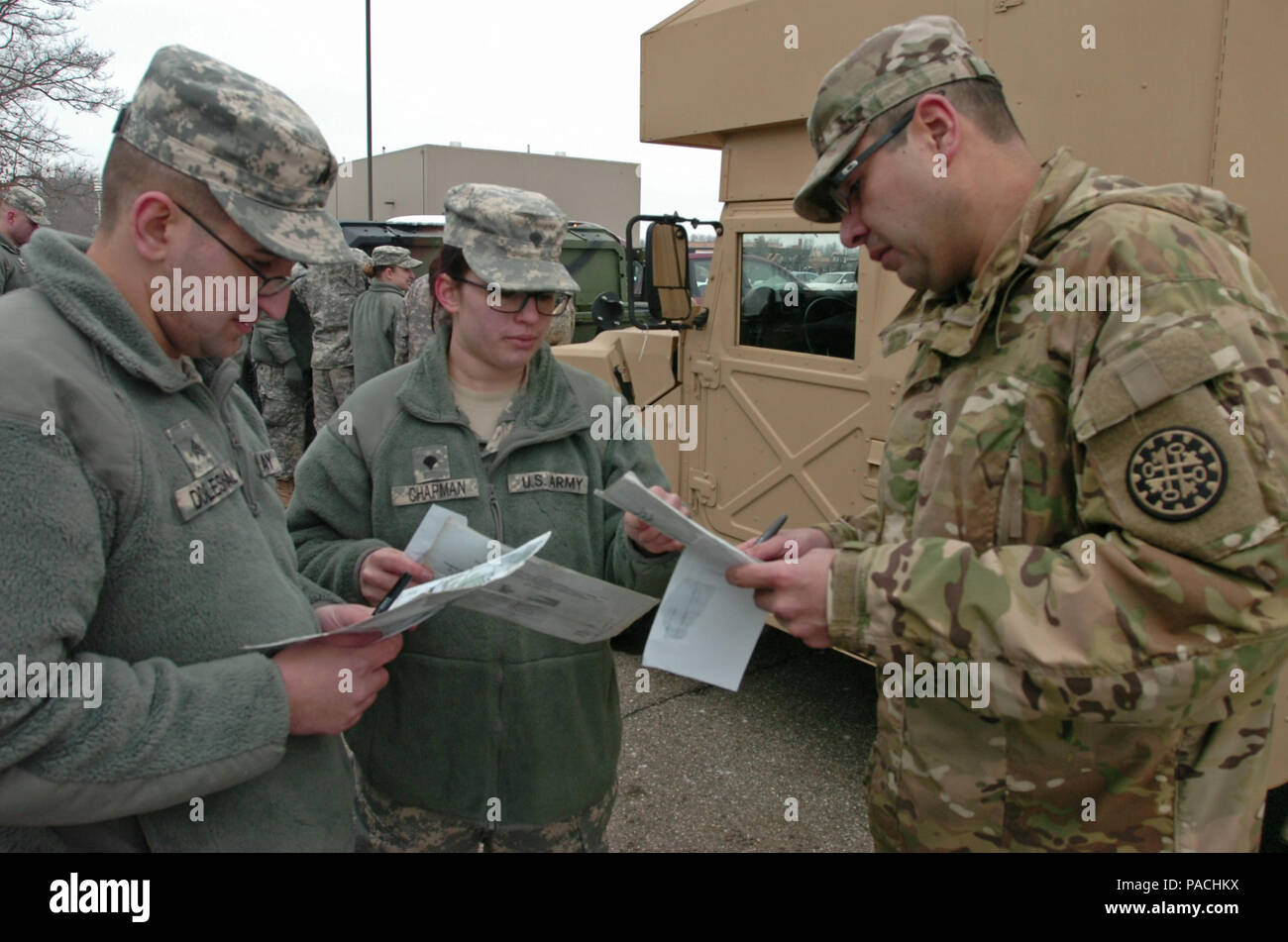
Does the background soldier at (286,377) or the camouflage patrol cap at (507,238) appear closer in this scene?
the camouflage patrol cap at (507,238)

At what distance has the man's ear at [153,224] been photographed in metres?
1.16

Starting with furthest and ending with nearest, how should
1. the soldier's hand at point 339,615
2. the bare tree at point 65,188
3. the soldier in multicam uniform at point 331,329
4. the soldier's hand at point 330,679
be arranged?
the bare tree at point 65,188 < the soldier in multicam uniform at point 331,329 < the soldier's hand at point 339,615 < the soldier's hand at point 330,679

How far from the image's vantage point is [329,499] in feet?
6.06

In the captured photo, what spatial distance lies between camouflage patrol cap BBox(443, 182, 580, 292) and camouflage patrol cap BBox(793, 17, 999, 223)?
61cm

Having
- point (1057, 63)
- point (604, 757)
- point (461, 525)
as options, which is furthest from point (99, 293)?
point (1057, 63)

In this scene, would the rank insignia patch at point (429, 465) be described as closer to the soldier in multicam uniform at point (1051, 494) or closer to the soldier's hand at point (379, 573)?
the soldier's hand at point (379, 573)

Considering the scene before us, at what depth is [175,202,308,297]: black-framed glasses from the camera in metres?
1.18

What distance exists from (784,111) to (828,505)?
4.92ft

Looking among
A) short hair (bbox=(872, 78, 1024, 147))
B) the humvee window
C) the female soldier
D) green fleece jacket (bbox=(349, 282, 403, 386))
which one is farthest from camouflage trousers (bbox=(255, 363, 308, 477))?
short hair (bbox=(872, 78, 1024, 147))

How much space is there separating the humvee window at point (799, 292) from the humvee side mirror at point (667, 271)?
0.25 m

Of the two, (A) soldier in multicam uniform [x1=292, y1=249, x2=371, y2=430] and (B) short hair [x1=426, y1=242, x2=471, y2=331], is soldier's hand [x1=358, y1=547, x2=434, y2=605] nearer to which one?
(B) short hair [x1=426, y1=242, x2=471, y2=331]

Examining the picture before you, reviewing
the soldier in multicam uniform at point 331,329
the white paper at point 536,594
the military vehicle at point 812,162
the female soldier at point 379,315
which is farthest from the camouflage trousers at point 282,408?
the white paper at point 536,594

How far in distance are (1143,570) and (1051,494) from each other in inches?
8.5

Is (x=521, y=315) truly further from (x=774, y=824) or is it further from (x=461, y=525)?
(x=774, y=824)
